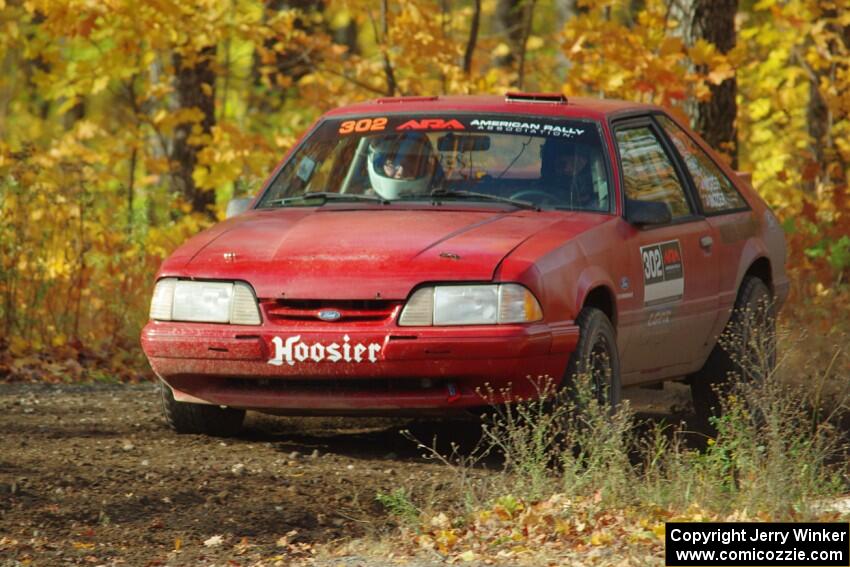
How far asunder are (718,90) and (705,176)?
5811mm

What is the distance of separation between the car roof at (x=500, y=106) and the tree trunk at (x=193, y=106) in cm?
786

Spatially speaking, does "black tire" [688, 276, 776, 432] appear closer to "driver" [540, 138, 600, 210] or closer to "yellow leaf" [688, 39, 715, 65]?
"driver" [540, 138, 600, 210]

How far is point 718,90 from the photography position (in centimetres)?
1450

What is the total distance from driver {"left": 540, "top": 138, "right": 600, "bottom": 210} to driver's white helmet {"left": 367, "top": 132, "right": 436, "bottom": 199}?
56 cm

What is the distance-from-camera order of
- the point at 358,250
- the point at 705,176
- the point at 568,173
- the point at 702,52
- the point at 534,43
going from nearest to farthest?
the point at 358,250, the point at 568,173, the point at 705,176, the point at 702,52, the point at 534,43

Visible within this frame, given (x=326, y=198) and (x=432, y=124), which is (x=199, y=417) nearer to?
(x=326, y=198)

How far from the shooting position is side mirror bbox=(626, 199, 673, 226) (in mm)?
7738

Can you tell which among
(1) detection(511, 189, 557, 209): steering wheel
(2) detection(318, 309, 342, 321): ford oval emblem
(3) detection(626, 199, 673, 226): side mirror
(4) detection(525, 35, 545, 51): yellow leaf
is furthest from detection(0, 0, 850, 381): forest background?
(4) detection(525, 35, 545, 51): yellow leaf

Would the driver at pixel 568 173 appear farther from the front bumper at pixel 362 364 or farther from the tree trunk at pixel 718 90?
A: the tree trunk at pixel 718 90

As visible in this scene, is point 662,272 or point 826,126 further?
point 826,126

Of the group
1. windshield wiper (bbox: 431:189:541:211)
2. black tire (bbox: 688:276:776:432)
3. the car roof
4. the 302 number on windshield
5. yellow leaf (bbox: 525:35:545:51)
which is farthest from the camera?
yellow leaf (bbox: 525:35:545:51)

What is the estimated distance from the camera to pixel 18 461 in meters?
7.03

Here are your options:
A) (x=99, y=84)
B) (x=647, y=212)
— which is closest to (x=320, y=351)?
(x=647, y=212)

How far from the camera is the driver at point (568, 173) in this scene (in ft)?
25.6
